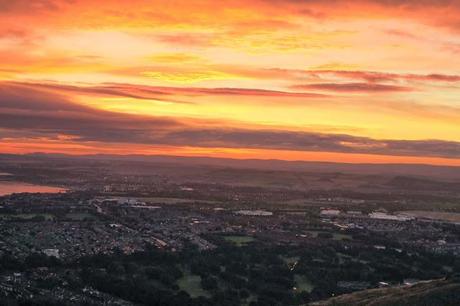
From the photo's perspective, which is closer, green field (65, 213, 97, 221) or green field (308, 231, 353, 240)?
green field (308, 231, 353, 240)

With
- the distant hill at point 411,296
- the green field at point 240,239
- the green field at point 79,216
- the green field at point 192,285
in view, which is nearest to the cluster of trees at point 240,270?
the green field at point 192,285

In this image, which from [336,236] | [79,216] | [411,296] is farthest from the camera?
[79,216]

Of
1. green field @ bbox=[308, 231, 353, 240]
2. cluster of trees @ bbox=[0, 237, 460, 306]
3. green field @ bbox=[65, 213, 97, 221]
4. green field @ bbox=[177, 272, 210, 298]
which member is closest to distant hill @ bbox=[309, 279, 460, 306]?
cluster of trees @ bbox=[0, 237, 460, 306]

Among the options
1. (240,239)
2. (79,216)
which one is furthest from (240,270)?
(79,216)

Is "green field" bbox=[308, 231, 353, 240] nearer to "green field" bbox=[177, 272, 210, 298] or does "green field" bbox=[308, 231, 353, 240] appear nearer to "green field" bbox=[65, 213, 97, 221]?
"green field" bbox=[65, 213, 97, 221]

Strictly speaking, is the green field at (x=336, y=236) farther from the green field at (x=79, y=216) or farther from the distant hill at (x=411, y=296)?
the distant hill at (x=411, y=296)

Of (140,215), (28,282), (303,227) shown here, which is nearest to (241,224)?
(303,227)

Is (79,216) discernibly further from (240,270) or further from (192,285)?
(192,285)

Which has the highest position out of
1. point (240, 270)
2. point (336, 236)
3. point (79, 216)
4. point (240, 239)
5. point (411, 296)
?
point (411, 296)
